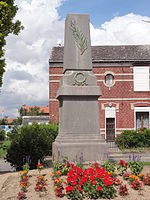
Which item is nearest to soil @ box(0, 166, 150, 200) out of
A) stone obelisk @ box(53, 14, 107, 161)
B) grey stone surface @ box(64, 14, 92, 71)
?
stone obelisk @ box(53, 14, 107, 161)

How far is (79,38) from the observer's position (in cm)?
946

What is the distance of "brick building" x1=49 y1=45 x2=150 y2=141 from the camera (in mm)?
25562

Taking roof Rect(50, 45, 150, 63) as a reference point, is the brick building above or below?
below

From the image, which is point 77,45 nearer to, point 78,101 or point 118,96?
point 78,101

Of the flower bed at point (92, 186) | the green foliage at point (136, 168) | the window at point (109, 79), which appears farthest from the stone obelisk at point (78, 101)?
the window at point (109, 79)

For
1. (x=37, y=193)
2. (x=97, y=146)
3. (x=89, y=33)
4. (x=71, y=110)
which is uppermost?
(x=89, y=33)

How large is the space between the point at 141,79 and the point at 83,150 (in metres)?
18.8

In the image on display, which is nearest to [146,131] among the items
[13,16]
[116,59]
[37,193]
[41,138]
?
[116,59]

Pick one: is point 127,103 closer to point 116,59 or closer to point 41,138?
point 116,59

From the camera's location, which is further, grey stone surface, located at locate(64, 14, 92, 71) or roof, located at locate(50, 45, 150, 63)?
roof, located at locate(50, 45, 150, 63)

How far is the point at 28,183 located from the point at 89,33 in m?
5.65

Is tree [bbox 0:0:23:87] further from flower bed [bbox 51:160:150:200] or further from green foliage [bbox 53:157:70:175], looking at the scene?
flower bed [bbox 51:160:150:200]

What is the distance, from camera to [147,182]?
6250 millimetres

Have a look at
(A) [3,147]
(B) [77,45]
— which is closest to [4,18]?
(B) [77,45]
